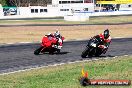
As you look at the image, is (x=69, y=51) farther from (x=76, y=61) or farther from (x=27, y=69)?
(x=27, y=69)

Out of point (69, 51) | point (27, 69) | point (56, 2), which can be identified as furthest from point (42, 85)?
point (56, 2)

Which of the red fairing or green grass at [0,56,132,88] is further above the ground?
the red fairing

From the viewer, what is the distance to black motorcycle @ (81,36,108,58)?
20.5 metres

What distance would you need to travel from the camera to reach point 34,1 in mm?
126562

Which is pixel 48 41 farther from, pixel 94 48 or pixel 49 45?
pixel 94 48

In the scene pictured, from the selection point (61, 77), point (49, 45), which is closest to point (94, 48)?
point (49, 45)

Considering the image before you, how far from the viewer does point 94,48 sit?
68.1 feet

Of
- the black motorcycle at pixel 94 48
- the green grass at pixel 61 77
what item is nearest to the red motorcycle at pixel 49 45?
the black motorcycle at pixel 94 48

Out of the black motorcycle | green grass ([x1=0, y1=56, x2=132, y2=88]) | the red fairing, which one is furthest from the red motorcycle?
green grass ([x1=0, y1=56, x2=132, y2=88])

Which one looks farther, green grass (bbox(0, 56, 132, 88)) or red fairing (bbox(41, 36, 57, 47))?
red fairing (bbox(41, 36, 57, 47))

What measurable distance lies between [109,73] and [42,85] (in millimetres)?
3308

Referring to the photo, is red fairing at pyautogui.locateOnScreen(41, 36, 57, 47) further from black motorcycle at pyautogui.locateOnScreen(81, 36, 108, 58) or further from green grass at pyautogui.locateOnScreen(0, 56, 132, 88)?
green grass at pyautogui.locateOnScreen(0, 56, 132, 88)

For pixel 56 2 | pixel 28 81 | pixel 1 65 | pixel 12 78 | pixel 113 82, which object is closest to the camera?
pixel 113 82

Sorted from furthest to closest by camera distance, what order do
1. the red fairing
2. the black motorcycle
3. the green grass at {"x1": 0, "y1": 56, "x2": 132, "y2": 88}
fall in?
the red fairing < the black motorcycle < the green grass at {"x1": 0, "y1": 56, "x2": 132, "y2": 88}
